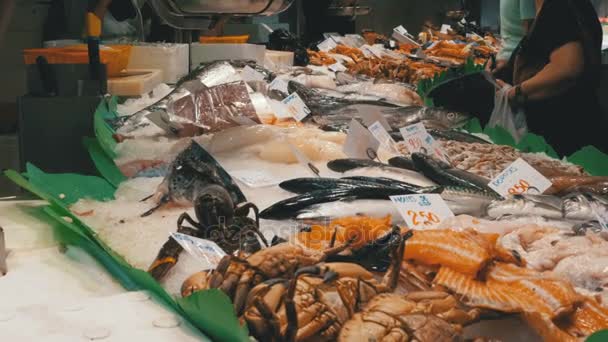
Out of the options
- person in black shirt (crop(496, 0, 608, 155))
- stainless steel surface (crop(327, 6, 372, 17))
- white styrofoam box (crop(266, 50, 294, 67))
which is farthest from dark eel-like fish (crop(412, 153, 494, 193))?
stainless steel surface (crop(327, 6, 372, 17))

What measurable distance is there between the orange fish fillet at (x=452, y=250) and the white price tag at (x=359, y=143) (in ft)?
3.64

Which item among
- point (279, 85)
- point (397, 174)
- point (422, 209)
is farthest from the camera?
point (279, 85)

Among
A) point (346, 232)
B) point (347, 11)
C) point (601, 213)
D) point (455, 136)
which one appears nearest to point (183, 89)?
point (455, 136)

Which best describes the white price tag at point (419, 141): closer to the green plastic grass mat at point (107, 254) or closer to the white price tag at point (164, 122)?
the white price tag at point (164, 122)

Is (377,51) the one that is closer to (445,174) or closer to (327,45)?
(327,45)

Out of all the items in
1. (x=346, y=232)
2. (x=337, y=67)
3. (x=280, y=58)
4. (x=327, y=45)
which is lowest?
(x=327, y=45)

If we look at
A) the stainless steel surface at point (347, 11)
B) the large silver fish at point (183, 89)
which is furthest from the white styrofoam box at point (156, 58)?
the stainless steel surface at point (347, 11)

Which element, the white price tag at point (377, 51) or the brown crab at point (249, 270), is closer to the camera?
the brown crab at point (249, 270)

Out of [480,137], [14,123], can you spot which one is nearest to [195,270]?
[480,137]

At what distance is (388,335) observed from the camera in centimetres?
110

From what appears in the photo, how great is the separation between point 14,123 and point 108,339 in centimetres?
309

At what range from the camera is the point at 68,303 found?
4.73ft

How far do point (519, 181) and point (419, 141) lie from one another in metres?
0.57

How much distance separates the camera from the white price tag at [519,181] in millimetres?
2207
